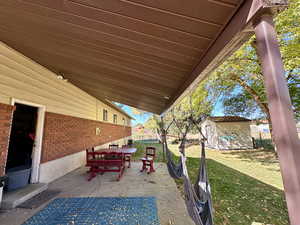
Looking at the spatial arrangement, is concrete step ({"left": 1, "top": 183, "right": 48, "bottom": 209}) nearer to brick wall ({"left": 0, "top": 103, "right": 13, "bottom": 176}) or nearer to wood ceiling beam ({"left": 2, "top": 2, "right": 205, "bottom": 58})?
brick wall ({"left": 0, "top": 103, "right": 13, "bottom": 176})

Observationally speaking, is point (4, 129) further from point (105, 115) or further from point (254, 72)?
point (254, 72)

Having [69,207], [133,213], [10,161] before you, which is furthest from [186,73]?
[10,161]

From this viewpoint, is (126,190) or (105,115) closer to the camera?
(126,190)

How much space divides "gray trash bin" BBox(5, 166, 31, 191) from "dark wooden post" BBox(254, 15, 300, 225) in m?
4.84

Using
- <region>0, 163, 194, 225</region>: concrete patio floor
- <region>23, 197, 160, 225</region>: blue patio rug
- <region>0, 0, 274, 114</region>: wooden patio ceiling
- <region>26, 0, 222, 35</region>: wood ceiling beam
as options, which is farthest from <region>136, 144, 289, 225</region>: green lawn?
<region>26, 0, 222, 35</region>: wood ceiling beam

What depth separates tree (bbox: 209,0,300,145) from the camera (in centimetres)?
442

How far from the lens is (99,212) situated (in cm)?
259

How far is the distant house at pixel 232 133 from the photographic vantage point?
11.0 metres

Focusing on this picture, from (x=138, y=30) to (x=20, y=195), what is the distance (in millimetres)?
4250

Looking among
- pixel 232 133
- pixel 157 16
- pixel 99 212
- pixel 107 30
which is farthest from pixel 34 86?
pixel 232 133

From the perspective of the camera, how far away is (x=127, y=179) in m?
4.32

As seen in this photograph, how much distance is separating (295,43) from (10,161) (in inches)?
395

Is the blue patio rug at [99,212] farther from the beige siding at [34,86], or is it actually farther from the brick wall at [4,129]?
the beige siding at [34,86]

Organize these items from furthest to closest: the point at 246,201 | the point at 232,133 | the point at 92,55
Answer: the point at 232,133
the point at 246,201
the point at 92,55
